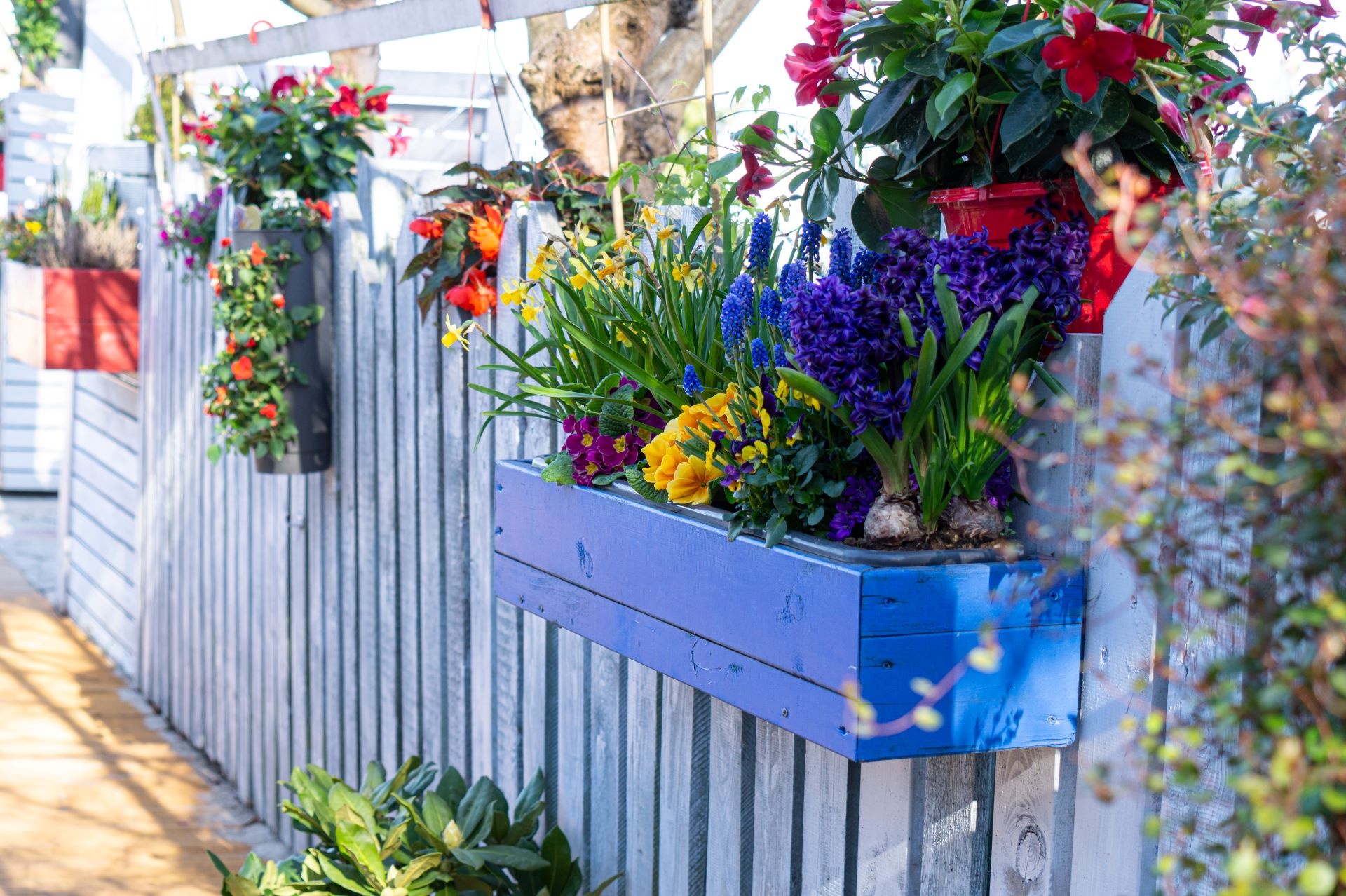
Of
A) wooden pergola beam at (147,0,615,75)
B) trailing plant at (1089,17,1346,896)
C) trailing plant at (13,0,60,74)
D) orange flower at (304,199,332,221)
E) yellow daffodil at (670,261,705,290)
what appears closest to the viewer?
trailing plant at (1089,17,1346,896)

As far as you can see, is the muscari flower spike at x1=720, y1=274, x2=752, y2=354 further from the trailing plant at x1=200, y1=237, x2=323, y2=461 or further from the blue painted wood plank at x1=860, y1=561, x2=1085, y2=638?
the trailing plant at x1=200, y1=237, x2=323, y2=461

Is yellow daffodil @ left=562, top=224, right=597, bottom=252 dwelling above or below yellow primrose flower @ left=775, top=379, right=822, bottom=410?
above

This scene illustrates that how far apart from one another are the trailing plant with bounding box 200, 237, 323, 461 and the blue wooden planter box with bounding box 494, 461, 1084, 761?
197 centimetres

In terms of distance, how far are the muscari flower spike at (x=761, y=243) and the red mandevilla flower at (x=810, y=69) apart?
0.46ft

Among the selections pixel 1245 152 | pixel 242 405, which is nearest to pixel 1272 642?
pixel 1245 152

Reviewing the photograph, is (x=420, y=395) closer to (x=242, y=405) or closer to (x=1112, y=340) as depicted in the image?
(x=242, y=405)

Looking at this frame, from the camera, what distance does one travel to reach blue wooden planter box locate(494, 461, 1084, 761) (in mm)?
1175

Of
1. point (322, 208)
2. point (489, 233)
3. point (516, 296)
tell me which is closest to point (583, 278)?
point (516, 296)

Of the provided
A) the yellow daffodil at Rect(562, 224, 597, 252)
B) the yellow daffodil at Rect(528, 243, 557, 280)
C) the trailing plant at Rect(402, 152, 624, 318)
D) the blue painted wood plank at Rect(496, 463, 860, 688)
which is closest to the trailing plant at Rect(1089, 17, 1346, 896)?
the blue painted wood plank at Rect(496, 463, 860, 688)

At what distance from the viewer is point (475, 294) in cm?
242

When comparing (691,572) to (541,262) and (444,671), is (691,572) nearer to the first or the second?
(541,262)

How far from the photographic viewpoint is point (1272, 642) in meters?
0.73

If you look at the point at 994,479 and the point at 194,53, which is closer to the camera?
the point at 994,479

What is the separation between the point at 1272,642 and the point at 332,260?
299 cm
